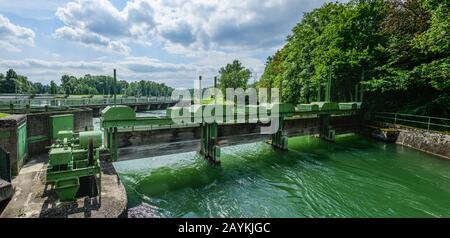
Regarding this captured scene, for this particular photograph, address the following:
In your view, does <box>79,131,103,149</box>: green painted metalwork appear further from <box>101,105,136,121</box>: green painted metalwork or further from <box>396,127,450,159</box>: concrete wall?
<box>396,127,450,159</box>: concrete wall

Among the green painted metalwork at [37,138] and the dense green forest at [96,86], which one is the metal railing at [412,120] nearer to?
the green painted metalwork at [37,138]

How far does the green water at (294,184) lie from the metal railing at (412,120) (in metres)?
3.15

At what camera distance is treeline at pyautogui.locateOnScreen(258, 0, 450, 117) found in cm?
1462

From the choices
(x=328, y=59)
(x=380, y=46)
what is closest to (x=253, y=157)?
(x=328, y=59)

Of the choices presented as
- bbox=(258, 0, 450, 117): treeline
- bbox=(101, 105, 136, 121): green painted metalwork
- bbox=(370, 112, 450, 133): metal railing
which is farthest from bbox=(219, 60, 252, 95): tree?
bbox=(101, 105, 136, 121): green painted metalwork

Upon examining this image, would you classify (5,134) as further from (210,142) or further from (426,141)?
(426,141)

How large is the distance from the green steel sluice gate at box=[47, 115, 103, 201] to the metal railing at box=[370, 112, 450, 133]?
17.5 metres

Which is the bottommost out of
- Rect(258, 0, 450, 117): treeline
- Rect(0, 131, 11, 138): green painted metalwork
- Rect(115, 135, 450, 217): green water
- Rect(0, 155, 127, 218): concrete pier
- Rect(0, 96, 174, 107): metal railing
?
Rect(115, 135, 450, 217): green water

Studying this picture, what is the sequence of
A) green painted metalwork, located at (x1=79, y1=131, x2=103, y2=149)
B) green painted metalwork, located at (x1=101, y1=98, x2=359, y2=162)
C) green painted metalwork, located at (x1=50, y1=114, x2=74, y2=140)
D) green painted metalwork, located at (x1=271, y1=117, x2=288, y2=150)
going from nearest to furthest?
green painted metalwork, located at (x1=79, y1=131, x2=103, y2=149) → green painted metalwork, located at (x1=50, y1=114, x2=74, y2=140) → green painted metalwork, located at (x1=101, y1=98, x2=359, y2=162) → green painted metalwork, located at (x1=271, y1=117, x2=288, y2=150)

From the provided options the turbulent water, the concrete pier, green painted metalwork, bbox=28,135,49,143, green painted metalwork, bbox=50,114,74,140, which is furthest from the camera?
green painted metalwork, bbox=50,114,74,140

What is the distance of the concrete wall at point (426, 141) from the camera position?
43.2ft

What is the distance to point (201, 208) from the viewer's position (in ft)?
24.6

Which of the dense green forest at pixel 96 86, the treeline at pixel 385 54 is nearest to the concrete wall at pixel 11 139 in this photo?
the treeline at pixel 385 54

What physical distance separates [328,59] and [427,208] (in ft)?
53.2
